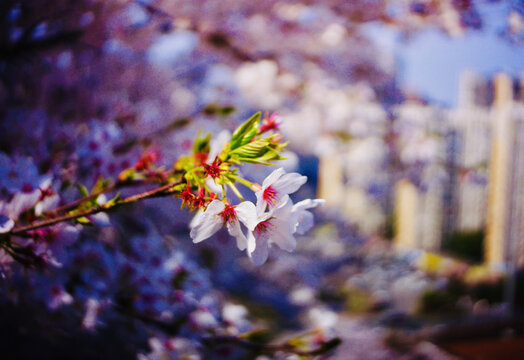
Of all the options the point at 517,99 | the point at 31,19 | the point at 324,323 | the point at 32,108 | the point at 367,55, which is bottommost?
the point at 324,323

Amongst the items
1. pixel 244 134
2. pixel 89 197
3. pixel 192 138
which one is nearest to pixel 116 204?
pixel 89 197

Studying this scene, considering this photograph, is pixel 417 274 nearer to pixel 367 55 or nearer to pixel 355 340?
pixel 355 340

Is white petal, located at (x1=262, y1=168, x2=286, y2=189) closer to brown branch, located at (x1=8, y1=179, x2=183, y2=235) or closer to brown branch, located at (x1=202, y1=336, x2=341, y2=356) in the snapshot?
brown branch, located at (x1=8, y1=179, x2=183, y2=235)

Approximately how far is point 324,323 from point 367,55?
2471 millimetres


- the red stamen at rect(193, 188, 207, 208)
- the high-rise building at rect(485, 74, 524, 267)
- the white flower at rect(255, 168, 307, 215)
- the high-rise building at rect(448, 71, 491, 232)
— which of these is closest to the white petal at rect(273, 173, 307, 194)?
the white flower at rect(255, 168, 307, 215)

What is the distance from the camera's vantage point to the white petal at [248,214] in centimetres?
48

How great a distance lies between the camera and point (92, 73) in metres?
1.57

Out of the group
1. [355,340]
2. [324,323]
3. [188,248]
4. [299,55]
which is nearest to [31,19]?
[324,323]

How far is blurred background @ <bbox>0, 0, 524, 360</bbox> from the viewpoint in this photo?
94cm

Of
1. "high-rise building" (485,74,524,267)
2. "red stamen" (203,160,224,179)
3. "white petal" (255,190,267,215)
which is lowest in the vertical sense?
"white petal" (255,190,267,215)

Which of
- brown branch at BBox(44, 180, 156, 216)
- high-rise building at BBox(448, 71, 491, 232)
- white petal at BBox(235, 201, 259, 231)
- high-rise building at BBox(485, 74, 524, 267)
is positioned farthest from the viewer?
high-rise building at BBox(448, 71, 491, 232)

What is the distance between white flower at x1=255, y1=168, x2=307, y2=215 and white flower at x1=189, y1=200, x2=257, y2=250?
0.09ft

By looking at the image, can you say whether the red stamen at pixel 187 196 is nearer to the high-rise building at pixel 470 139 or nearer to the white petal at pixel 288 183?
the white petal at pixel 288 183

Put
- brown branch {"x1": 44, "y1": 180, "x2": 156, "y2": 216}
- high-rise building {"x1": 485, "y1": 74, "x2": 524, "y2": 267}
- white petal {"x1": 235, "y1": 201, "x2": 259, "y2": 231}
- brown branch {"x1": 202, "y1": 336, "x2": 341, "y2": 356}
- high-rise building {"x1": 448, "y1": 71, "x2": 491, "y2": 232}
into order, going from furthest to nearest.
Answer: high-rise building {"x1": 448, "y1": 71, "x2": 491, "y2": 232} < high-rise building {"x1": 485, "y1": 74, "x2": 524, "y2": 267} < brown branch {"x1": 202, "y1": 336, "x2": 341, "y2": 356} < brown branch {"x1": 44, "y1": 180, "x2": 156, "y2": 216} < white petal {"x1": 235, "y1": 201, "x2": 259, "y2": 231}
